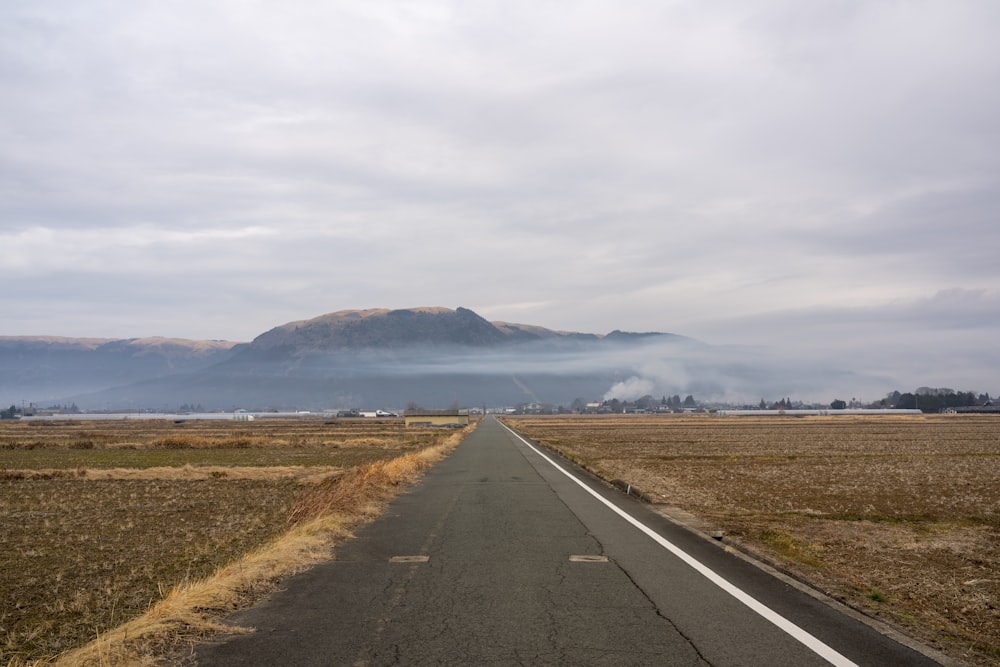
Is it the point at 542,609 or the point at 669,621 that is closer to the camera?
the point at 669,621

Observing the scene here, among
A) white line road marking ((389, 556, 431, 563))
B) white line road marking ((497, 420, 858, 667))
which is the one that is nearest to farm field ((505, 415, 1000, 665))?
white line road marking ((497, 420, 858, 667))

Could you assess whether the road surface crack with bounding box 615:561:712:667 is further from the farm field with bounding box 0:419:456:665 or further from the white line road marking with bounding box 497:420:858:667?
the farm field with bounding box 0:419:456:665

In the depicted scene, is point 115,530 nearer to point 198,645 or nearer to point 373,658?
point 198,645

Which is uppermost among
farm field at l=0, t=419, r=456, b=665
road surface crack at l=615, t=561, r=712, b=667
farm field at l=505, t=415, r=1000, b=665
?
road surface crack at l=615, t=561, r=712, b=667

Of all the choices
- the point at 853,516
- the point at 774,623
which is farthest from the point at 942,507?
the point at 774,623

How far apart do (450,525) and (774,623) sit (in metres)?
7.87

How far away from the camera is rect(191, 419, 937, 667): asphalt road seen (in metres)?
6.21

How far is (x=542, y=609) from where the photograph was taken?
7723 millimetres

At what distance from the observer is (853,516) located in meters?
16.3

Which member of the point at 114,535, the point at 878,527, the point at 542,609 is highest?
the point at 542,609

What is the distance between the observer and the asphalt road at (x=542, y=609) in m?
6.21

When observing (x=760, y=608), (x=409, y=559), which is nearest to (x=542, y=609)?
(x=760, y=608)

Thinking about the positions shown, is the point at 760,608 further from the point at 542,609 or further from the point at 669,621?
the point at 542,609

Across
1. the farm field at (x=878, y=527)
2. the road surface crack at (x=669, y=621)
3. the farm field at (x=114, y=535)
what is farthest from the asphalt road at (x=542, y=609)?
the farm field at (x=114, y=535)
